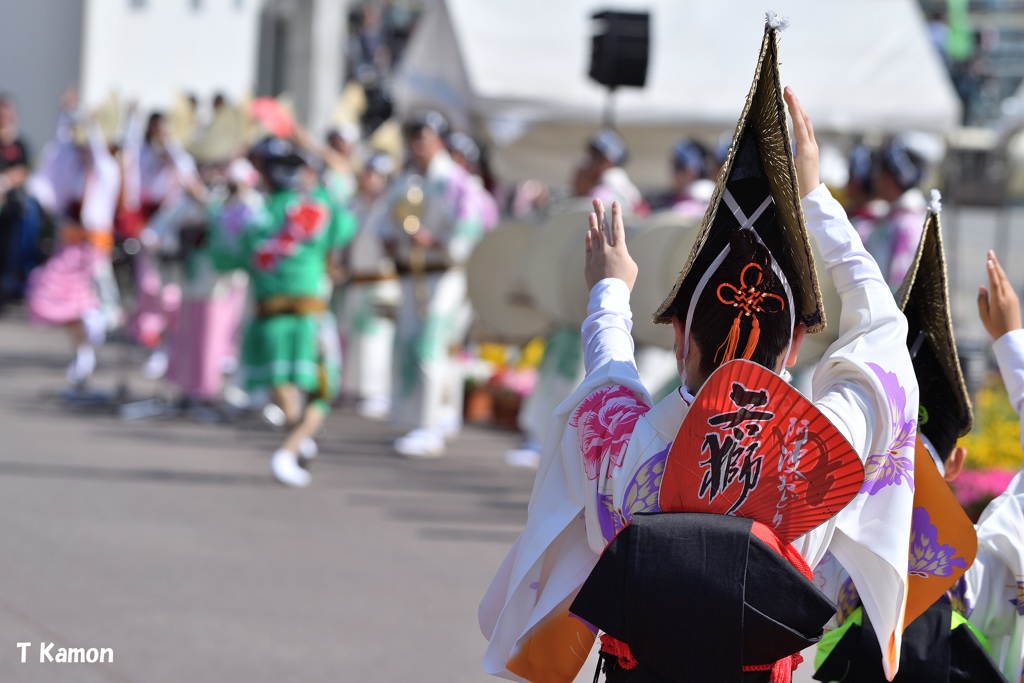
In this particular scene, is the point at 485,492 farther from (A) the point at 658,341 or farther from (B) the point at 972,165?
(B) the point at 972,165

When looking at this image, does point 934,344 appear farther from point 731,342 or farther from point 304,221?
point 304,221

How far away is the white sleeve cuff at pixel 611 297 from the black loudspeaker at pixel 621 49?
6977 mm

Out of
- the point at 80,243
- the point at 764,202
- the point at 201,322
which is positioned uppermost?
the point at 764,202

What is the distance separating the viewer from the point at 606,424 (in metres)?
2.51

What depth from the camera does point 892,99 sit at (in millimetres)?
11836

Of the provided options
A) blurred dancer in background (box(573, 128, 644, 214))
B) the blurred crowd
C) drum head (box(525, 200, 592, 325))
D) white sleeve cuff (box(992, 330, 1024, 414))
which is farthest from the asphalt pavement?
white sleeve cuff (box(992, 330, 1024, 414))

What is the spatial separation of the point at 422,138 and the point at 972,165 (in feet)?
15.9

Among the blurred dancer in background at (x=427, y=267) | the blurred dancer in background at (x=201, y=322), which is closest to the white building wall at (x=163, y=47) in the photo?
the blurred dancer in background at (x=201, y=322)

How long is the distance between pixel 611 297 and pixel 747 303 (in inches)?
14.1

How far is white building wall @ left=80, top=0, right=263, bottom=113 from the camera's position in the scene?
20.3m

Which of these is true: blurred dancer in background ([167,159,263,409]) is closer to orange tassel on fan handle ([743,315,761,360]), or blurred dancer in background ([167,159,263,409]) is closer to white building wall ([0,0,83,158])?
orange tassel on fan handle ([743,315,761,360])

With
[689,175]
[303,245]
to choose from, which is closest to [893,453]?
[303,245]

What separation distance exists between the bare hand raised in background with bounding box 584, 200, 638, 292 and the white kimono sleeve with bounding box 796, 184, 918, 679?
1.30 feet

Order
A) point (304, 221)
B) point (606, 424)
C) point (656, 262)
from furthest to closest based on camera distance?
1. point (304, 221)
2. point (656, 262)
3. point (606, 424)
